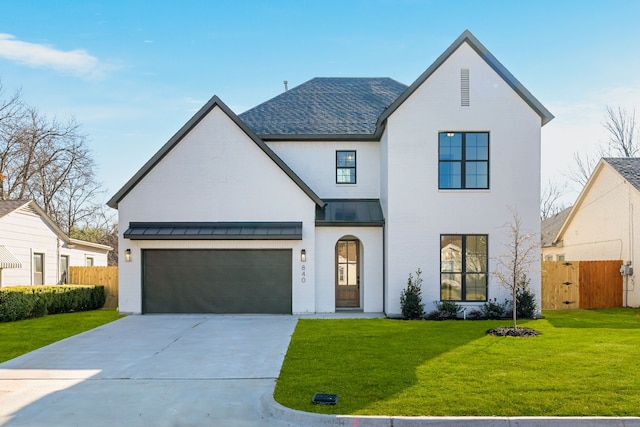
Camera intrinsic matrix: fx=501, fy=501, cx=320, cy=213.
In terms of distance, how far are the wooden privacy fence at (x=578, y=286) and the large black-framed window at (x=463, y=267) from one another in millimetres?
4664

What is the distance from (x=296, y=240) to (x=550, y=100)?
36.8ft

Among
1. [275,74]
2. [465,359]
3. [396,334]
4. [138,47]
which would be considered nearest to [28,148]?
[275,74]

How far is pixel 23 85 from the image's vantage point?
109ft

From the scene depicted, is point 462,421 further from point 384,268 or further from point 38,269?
point 38,269

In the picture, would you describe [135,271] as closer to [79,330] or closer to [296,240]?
[79,330]

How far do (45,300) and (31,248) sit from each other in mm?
4121

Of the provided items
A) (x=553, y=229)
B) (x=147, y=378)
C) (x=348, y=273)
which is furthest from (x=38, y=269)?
(x=553, y=229)

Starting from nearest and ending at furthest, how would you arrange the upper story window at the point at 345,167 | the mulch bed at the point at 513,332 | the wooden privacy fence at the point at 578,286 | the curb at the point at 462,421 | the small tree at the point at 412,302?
the curb at the point at 462,421
the mulch bed at the point at 513,332
the small tree at the point at 412,302
the upper story window at the point at 345,167
the wooden privacy fence at the point at 578,286

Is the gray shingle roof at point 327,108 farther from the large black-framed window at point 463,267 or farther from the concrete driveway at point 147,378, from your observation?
the concrete driveway at point 147,378

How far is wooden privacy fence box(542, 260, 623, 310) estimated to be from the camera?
19516 millimetres

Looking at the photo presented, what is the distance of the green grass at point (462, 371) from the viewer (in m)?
6.82

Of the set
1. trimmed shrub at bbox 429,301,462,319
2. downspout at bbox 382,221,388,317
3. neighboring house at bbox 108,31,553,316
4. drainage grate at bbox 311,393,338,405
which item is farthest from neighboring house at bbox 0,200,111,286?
drainage grate at bbox 311,393,338,405

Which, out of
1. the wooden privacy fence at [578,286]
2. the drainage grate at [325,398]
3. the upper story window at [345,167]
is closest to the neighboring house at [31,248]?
the upper story window at [345,167]

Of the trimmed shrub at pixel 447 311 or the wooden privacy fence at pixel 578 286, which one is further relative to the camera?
the wooden privacy fence at pixel 578 286
